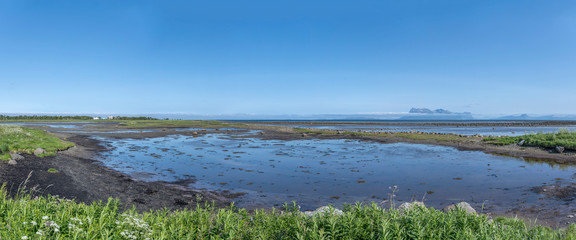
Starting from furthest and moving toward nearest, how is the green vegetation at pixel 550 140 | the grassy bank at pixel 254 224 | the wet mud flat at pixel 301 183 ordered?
the green vegetation at pixel 550 140
the wet mud flat at pixel 301 183
the grassy bank at pixel 254 224

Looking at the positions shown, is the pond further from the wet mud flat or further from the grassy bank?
the grassy bank

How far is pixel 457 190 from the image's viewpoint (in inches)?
610

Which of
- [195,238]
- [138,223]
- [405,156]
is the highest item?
[138,223]

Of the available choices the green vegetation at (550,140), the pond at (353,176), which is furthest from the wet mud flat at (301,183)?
the green vegetation at (550,140)

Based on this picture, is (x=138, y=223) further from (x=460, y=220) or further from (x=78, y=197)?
(x=78, y=197)

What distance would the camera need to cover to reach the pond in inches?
556

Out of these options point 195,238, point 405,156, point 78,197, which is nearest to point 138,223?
point 195,238

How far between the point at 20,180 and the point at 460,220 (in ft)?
55.0

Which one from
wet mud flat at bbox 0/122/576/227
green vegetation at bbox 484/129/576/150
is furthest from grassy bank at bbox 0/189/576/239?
green vegetation at bbox 484/129/576/150

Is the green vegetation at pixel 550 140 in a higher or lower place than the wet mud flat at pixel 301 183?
higher

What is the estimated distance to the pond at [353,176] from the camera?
14125 millimetres

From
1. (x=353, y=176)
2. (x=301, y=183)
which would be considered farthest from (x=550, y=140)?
(x=301, y=183)

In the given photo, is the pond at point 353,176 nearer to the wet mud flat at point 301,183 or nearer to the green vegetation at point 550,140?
the wet mud flat at point 301,183

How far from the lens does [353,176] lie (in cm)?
1920
